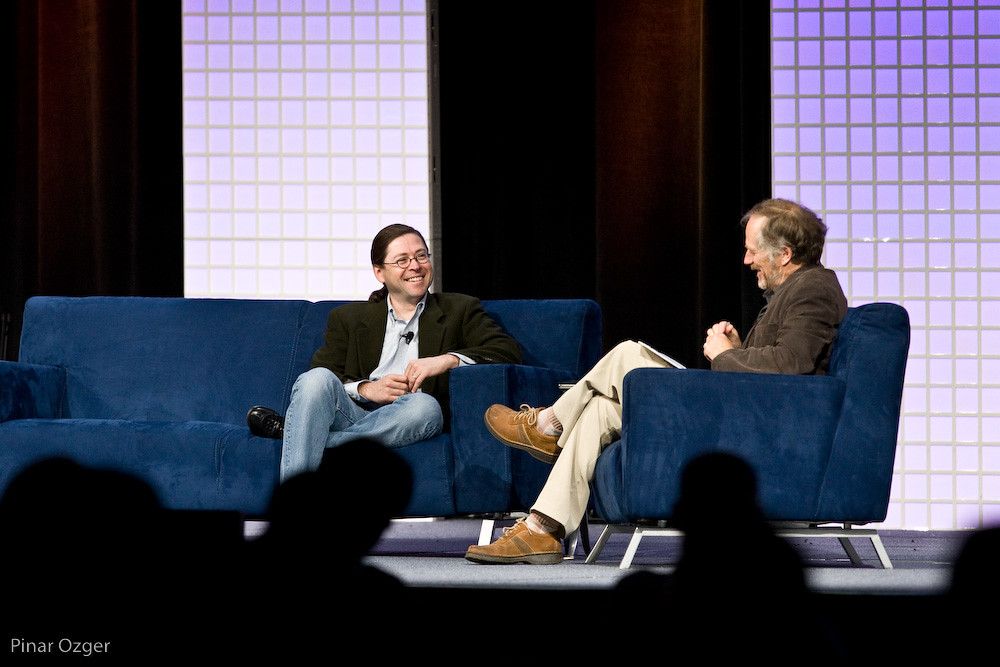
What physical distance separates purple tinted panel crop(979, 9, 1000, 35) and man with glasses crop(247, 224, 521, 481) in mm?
2831

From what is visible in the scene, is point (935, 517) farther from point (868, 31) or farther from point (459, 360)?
point (459, 360)

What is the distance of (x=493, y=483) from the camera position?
11.8ft

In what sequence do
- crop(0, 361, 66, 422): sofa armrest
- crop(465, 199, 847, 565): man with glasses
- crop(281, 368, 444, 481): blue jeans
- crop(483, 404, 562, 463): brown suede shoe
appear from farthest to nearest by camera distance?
crop(0, 361, 66, 422): sofa armrest
crop(281, 368, 444, 481): blue jeans
crop(483, 404, 562, 463): brown suede shoe
crop(465, 199, 847, 565): man with glasses

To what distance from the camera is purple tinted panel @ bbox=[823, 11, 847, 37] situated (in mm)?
5461

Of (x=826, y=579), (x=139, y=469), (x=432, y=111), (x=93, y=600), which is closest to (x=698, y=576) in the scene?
(x=93, y=600)

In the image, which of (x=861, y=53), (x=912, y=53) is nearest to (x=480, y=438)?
(x=861, y=53)

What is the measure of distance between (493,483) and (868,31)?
119 inches

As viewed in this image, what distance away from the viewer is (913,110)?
540 centimetres

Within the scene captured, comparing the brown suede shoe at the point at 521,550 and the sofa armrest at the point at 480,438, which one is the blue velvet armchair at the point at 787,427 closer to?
the brown suede shoe at the point at 521,550

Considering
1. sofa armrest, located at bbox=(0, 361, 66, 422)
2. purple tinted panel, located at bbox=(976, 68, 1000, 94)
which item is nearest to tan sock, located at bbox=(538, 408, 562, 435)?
sofa armrest, located at bbox=(0, 361, 66, 422)

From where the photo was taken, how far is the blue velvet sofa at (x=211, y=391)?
11.8 ft

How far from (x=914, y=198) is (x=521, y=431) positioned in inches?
110

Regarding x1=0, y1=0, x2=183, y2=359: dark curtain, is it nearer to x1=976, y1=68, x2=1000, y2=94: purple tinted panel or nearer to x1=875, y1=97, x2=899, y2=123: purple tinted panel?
x1=875, y1=97, x2=899, y2=123: purple tinted panel

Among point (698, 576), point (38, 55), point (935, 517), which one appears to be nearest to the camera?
point (698, 576)
